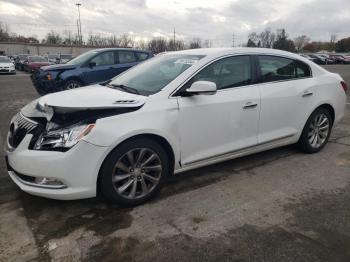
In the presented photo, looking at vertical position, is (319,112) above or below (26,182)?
above

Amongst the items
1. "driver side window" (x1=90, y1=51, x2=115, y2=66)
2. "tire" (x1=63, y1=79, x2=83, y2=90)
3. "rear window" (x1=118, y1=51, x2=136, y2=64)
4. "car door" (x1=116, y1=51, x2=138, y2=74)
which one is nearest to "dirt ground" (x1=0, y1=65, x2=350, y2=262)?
"tire" (x1=63, y1=79, x2=83, y2=90)

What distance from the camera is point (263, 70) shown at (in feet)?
14.9

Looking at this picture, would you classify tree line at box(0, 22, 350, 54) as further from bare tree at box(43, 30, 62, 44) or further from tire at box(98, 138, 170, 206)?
tire at box(98, 138, 170, 206)

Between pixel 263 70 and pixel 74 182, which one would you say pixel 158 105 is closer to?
pixel 74 182

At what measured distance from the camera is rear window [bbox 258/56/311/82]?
15.0 feet

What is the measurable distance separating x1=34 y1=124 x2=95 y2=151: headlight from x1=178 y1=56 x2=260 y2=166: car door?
1033mm

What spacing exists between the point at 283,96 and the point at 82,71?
23.1ft

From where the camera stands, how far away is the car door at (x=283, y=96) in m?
4.50

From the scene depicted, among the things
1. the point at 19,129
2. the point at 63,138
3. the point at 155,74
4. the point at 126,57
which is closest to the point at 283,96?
the point at 155,74

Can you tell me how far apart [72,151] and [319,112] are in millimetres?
3707

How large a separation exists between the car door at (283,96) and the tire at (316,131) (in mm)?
197

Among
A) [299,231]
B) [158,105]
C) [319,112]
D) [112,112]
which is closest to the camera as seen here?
[299,231]

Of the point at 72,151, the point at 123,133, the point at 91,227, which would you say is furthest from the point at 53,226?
the point at 123,133

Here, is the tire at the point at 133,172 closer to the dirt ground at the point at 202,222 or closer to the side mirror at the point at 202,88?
the dirt ground at the point at 202,222
